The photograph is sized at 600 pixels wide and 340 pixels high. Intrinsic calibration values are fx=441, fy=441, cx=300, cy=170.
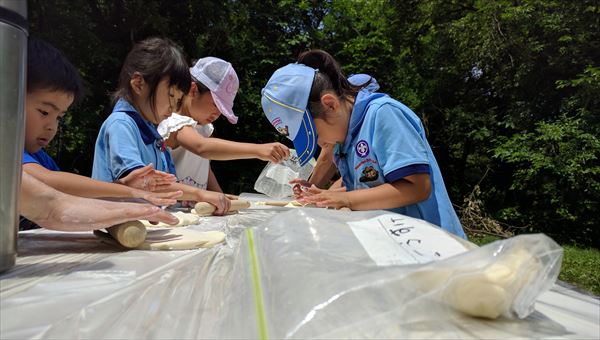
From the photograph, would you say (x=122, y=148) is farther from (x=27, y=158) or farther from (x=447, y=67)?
(x=447, y=67)

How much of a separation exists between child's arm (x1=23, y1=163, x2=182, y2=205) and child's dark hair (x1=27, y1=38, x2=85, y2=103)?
0.71 ft

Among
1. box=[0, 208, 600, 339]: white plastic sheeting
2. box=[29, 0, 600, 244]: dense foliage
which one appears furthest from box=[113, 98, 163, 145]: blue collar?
box=[29, 0, 600, 244]: dense foliage

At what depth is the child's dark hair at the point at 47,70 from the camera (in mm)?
1086

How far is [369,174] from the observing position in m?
1.37

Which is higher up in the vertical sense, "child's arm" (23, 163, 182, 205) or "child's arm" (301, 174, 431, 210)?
"child's arm" (301, 174, 431, 210)

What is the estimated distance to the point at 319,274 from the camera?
52 centimetres

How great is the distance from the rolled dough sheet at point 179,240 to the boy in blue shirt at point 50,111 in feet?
0.27

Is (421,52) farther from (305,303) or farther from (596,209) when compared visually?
(305,303)

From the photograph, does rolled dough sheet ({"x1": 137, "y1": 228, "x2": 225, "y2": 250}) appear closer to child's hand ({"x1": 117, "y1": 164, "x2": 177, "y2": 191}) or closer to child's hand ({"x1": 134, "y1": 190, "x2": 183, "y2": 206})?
child's hand ({"x1": 134, "y1": 190, "x2": 183, "y2": 206})

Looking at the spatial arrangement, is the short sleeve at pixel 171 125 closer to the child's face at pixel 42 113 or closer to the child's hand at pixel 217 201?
the child's hand at pixel 217 201

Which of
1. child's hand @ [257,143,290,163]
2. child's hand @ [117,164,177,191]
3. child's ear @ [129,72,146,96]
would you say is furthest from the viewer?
child's hand @ [257,143,290,163]

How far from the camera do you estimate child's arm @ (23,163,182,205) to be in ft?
3.80

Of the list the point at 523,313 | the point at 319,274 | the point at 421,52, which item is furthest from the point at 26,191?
the point at 421,52

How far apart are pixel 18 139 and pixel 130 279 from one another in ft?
0.89
